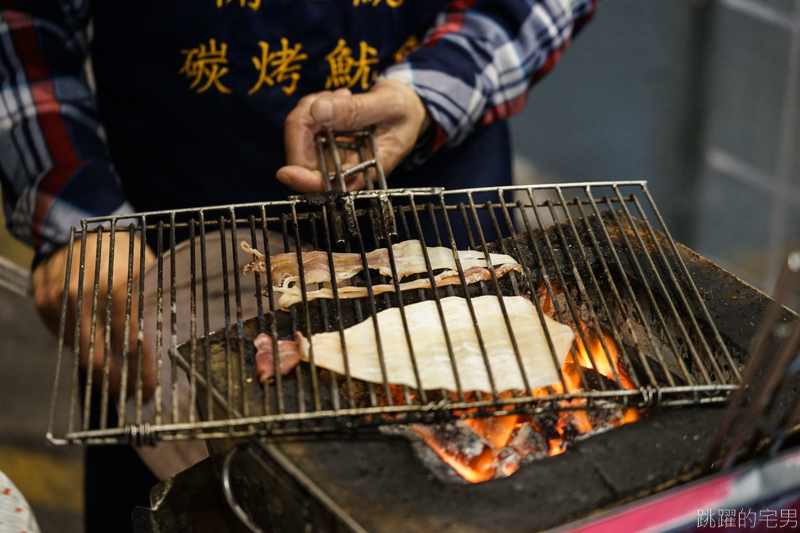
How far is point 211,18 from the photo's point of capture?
7.64 ft

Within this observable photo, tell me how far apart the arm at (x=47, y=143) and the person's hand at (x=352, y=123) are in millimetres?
740

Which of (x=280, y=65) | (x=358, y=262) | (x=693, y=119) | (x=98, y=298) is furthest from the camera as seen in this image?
(x=693, y=119)

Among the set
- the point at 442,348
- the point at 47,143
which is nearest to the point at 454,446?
the point at 442,348

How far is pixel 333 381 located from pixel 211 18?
156 cm

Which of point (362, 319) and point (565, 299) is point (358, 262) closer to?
point (362, 319)

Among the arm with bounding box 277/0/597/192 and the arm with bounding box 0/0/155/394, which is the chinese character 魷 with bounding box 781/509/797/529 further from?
the arm with bounding box 0/0/155/394

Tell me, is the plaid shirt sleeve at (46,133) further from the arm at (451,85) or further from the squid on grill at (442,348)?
the squid on grill at (442,348)

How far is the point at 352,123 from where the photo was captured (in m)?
2.18

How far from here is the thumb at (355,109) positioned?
2.06 meters

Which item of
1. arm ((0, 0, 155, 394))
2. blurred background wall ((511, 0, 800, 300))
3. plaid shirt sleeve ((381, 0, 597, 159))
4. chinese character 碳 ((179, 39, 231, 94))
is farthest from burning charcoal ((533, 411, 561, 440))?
blurred background wall ((511, 0, 800, 300))

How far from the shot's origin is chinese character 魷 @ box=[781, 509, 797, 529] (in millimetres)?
1199

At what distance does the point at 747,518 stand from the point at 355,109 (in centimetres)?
161

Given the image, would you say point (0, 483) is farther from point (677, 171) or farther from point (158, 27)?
point (677, 171)

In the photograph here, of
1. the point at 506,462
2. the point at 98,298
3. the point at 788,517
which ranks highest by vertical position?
the point at 98,298
